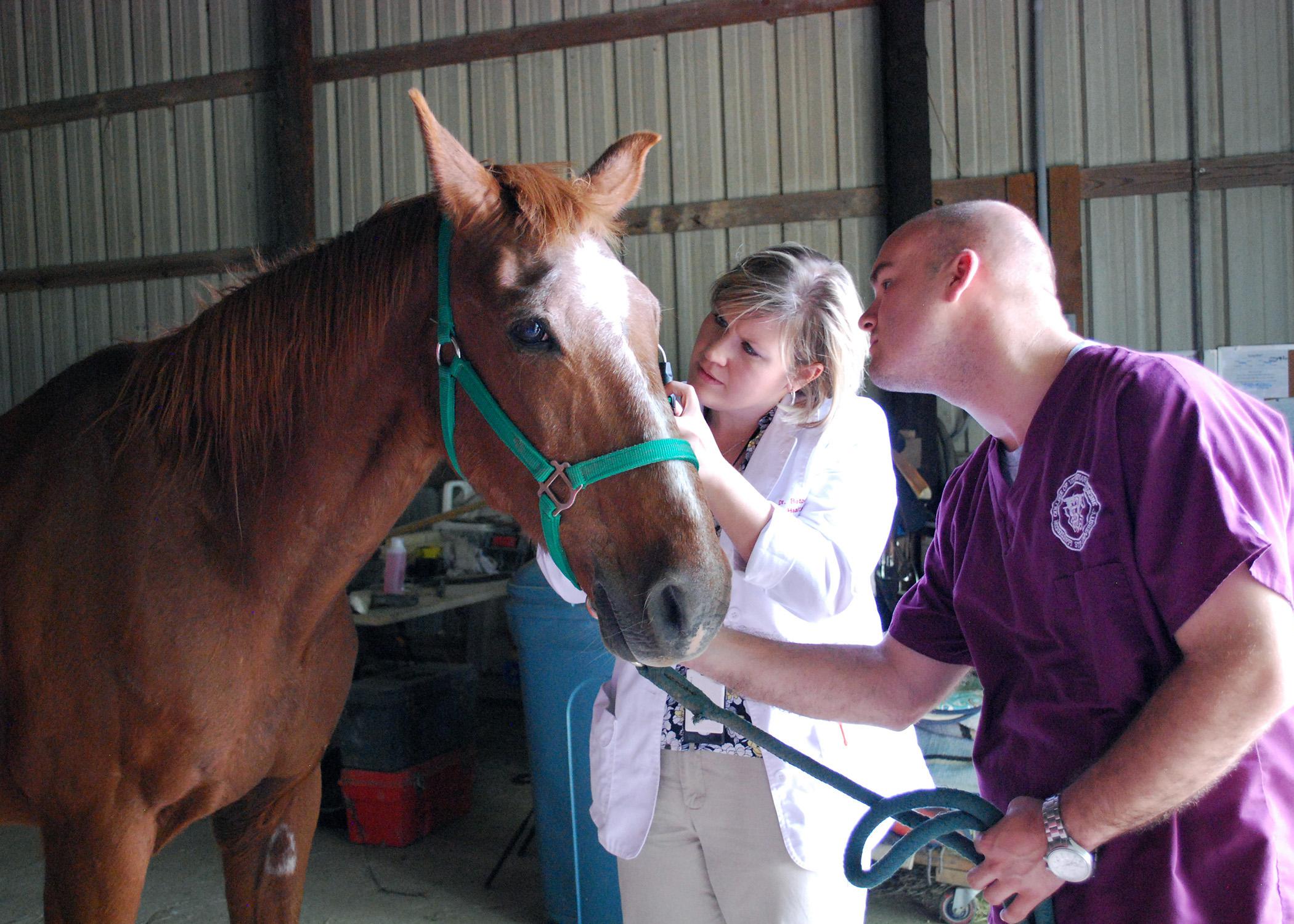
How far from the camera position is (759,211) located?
220 inches

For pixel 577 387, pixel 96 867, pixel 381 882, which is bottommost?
pixel 381 882

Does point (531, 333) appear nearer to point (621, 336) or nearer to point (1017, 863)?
point (621, 336)

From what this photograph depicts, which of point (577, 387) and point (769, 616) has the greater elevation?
point (577, 387)

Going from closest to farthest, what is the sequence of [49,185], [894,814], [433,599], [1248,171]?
[894,814], [433,599], [1248,171], [49,185]

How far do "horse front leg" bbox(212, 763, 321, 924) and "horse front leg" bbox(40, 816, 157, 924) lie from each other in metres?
0.32

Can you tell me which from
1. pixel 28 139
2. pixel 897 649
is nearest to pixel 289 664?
pixel 897 649

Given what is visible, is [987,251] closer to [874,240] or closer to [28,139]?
[874,240]

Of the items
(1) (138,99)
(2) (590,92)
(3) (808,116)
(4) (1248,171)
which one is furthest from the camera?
(1) (138,99)

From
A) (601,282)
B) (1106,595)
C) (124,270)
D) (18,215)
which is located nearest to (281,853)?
(601,282)

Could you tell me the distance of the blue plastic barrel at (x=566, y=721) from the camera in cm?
291

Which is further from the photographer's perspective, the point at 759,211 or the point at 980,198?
the point at 759,211

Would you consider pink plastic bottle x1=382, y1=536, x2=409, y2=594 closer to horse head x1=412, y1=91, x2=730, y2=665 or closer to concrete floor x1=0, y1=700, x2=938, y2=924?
concrete floor x1=0, y1=700, x2=938, y2=924

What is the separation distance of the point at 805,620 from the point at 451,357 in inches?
27.7

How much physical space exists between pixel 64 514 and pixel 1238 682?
1.74m
